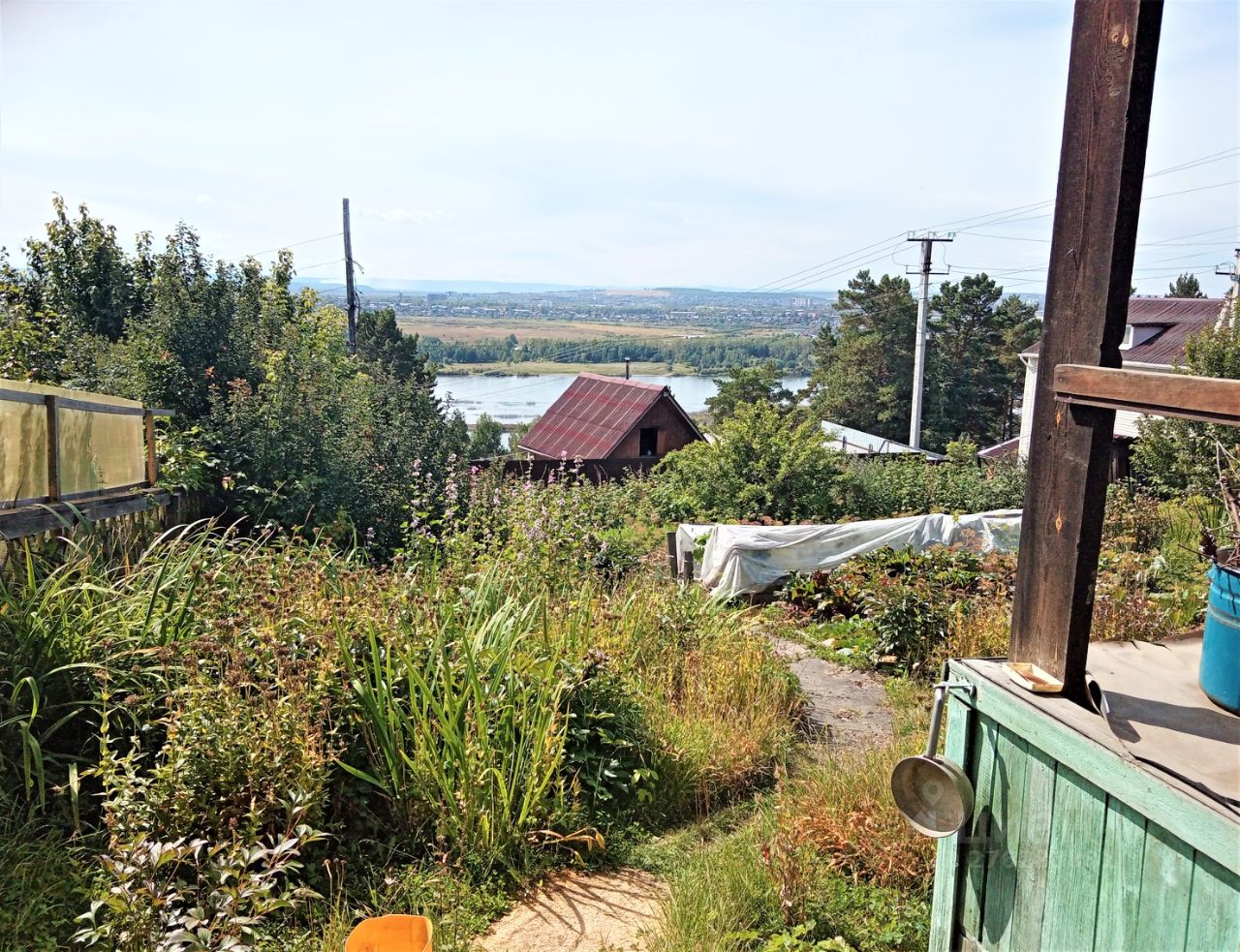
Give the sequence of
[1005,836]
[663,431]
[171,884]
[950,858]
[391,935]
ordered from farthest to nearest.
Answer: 1. [663,431]
2. [171,884]
3. [391,935]
4. [950,858]
5. [1005,836]

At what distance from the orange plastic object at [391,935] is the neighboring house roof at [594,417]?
2491 cm

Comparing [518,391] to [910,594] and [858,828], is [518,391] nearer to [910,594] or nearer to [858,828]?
[910,594]

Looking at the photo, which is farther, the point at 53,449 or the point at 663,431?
the point at 663,431

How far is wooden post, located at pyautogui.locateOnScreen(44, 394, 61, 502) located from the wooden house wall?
74.1 ft

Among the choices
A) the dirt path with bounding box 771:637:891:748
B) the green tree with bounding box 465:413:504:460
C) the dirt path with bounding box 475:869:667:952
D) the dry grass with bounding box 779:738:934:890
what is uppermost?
the dry grass with bounding box 779:738:934:890

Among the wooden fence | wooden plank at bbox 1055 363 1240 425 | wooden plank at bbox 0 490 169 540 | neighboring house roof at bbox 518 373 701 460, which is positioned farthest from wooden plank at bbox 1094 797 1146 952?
neighboring house roof at bbox 518 373 701 460

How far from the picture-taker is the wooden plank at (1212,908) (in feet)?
5.60

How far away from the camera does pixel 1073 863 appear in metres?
2.14

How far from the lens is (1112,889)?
203cm

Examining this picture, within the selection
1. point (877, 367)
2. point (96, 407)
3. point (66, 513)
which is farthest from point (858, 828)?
point (877, 367)

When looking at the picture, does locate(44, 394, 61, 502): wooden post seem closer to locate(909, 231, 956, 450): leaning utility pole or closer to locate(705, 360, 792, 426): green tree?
locate(909, 231, 956, 450): leaning utility pole

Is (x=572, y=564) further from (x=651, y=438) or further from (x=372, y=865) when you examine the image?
(x=651, y=438)

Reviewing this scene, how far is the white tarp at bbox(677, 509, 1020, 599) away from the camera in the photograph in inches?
399

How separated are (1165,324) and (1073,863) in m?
30.3
